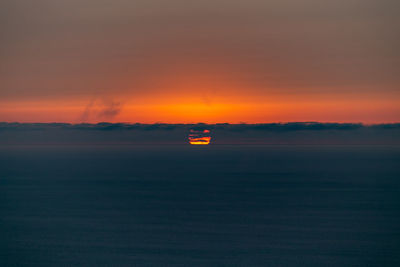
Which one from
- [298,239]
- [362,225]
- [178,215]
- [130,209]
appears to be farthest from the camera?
[130,209]

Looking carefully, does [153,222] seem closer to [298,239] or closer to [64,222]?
[64,222]

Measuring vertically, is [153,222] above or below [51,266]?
above

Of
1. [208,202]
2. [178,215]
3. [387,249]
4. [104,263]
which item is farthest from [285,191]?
[104,263]

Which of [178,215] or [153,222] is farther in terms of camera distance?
[178,215]

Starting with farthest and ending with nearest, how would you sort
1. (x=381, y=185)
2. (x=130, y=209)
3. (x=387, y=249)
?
(x=381, y=185) < (x=130, y=209) < (x=387, y=249)

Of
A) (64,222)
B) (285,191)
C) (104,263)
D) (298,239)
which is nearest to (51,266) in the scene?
(104,263)

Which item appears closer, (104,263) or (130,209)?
(104,263)

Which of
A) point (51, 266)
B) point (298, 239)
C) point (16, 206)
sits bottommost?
point (51, 266)

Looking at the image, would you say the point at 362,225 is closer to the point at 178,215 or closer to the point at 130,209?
the point at 178,215

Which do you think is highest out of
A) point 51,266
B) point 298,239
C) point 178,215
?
point 178,215
